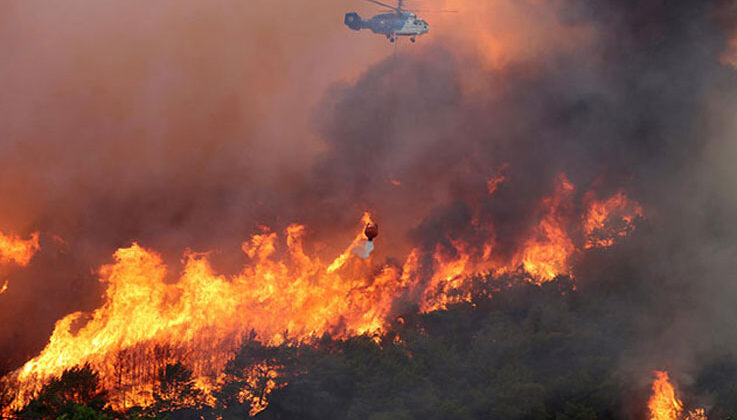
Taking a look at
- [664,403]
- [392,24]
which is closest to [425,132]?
[392,24]

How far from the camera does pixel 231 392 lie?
65.5 ft

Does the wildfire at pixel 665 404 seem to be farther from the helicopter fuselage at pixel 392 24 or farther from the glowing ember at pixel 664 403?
the helicopter fuselage at pixel 392 24

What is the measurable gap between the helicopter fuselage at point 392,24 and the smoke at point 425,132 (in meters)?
1.12

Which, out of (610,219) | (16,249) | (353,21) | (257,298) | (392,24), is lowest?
(257,298)

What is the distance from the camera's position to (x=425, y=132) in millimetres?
25438

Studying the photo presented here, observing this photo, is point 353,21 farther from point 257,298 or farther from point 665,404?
point 665,404

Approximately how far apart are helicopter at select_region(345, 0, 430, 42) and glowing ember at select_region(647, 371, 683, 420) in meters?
15.1

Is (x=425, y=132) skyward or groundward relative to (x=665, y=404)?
skyward

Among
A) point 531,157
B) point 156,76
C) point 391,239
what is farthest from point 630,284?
point 156,76

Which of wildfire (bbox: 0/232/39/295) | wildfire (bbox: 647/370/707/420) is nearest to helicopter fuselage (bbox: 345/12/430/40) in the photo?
wildfire (bbox: 0/232/39/295)

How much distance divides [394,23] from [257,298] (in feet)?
39.0

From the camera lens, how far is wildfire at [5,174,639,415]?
20.2 meters

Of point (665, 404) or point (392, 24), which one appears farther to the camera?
point (392, 24)

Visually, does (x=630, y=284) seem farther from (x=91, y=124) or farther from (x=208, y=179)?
(x=91, y=124)
